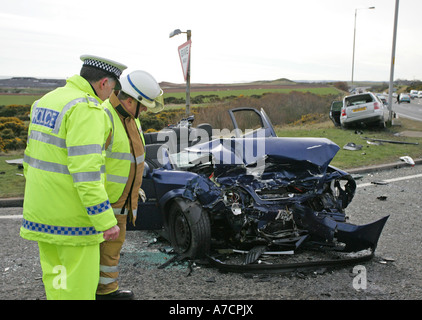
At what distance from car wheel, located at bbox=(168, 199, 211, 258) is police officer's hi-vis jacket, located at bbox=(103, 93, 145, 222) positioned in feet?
3.69

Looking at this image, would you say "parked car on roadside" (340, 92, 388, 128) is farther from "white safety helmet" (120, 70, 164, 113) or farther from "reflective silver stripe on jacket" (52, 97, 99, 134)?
"reflective silver stripe on jacket" (52, 97, 99, 134)

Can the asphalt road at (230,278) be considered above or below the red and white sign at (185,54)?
below

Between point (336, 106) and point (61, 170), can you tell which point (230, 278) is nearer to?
point (61, 170)

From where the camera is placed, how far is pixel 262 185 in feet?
14.8

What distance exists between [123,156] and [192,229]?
1.52 meters

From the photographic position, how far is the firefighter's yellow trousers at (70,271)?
8.62 ft

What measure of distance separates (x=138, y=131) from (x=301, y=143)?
2094mm

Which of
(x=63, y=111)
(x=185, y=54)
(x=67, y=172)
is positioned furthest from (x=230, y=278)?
(x=185, y=54)

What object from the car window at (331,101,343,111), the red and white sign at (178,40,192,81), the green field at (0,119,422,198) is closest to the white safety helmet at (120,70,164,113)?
the green field at (0,119,422,198)

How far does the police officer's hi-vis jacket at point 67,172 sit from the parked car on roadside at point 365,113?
51.7 ft

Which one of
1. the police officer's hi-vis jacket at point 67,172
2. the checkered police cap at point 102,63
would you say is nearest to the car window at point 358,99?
the checkered police cap at point 102,63

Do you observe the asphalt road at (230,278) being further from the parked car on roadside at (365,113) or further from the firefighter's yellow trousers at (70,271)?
the parked car on roadside at (365,113)

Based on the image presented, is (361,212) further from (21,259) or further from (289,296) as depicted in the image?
(21,259)

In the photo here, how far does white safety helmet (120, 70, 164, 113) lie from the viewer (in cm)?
323
